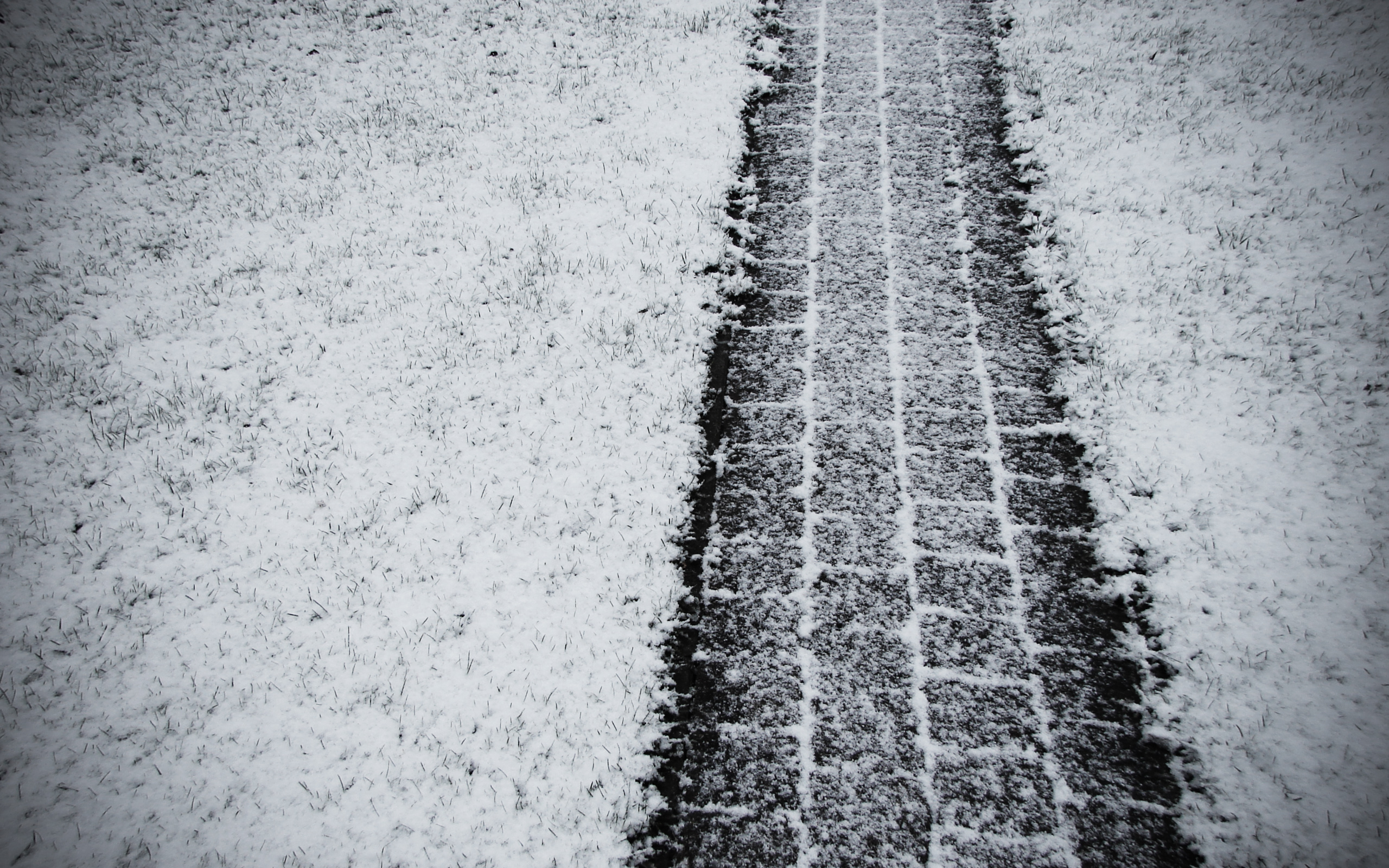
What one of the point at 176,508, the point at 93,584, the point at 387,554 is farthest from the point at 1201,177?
the point at 93,584

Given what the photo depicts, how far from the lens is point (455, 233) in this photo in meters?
5.70

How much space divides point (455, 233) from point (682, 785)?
4892 millimetres

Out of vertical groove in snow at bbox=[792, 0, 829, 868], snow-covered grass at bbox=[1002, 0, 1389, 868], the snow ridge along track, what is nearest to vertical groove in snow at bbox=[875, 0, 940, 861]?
the snow ridge along track

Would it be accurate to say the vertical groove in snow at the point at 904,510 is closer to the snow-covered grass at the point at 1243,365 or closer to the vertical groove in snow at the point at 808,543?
the vertical groove in snow at the point at 808,543

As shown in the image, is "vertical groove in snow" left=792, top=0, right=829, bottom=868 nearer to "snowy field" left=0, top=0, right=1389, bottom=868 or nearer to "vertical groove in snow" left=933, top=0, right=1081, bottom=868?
"snowy field" left=0, top=0, right=1389, bottom=868

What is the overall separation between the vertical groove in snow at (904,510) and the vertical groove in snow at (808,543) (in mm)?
506

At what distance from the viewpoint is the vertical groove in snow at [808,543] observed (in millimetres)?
2962

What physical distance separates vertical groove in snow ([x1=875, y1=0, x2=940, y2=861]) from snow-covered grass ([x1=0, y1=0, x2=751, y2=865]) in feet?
4.38

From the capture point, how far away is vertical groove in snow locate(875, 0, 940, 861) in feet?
9.86

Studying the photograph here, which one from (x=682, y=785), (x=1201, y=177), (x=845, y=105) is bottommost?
(x=682, y=785)

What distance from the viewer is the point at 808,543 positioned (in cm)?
380

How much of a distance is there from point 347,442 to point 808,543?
→ 320 cm

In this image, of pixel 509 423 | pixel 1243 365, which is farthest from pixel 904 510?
pixel 509 423

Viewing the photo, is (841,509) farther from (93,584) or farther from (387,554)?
(93,584)
